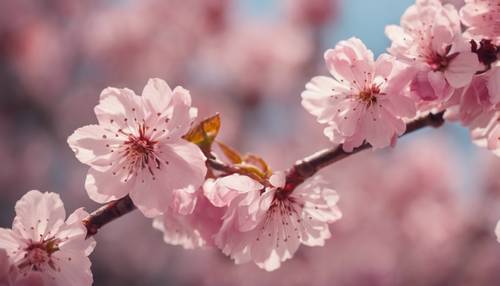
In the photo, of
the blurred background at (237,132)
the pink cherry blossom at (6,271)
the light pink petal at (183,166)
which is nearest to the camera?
the pink cherry blossom at (6,271)

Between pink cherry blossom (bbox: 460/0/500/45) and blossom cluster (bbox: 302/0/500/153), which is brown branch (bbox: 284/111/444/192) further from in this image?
pink cherry blossom (bbox: 460/0/500/45)

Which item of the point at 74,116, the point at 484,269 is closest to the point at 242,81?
the point at 74,116

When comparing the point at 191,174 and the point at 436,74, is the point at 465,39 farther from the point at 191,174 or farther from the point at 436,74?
the point at 191,174

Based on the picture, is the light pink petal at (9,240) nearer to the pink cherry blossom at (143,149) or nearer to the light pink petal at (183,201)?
the pink cherry blossom at (143,149)

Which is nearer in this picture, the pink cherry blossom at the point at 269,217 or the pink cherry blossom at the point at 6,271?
the pink cherry blossom at the point at 6,271

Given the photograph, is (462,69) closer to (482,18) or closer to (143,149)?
(482,18)

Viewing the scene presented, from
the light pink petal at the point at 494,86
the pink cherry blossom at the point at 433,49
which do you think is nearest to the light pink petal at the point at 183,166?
the pink cherry blossom at the point at 433,49

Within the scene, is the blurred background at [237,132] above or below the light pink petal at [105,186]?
below
